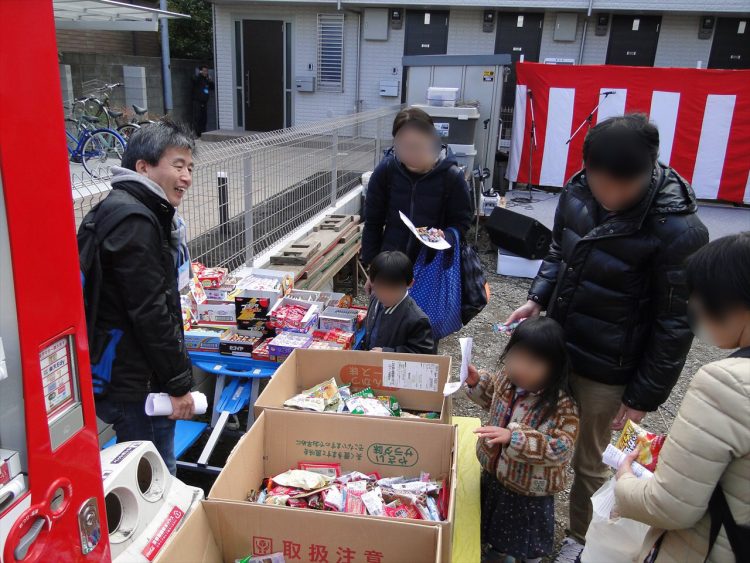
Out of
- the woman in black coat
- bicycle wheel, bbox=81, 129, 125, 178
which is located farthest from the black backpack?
bicycle wheel, bbox=81, 129, 125, 178

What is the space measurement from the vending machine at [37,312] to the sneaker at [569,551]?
2.11 meters

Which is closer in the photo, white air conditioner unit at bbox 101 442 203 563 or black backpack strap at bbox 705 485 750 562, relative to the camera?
black backpack strap at bbox 705 485 750 562

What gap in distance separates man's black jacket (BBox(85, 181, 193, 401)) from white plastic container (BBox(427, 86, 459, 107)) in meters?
6.85

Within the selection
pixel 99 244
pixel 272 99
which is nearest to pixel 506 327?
pixel 99 244

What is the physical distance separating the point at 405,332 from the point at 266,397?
2.82 feet

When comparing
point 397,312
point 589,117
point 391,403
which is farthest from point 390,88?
point 391,403

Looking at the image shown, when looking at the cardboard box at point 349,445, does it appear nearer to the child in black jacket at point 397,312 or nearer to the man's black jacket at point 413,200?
the child in black jacket at point 397,312

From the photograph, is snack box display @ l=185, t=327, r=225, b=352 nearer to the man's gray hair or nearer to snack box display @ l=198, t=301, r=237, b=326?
snack box display @ l=198, t=301, r=237, b=326

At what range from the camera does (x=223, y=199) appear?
4.18 meters

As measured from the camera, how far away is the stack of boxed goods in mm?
3285

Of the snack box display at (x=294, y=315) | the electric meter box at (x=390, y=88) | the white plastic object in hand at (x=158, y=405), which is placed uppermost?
the electric meter box at (x=390, y=88)

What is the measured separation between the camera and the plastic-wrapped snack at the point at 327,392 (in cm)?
269

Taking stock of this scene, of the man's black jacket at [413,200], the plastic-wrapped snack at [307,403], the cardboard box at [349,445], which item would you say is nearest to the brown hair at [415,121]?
the man's black jacket at [413,200]

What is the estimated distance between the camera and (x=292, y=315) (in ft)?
11.3
